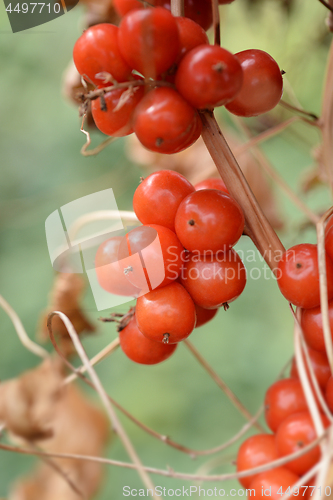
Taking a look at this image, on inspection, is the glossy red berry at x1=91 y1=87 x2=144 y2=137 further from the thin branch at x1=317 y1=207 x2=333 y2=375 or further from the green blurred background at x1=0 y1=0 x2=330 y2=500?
the green blurred background at x1=0 y1=0 x2=330 y2=500

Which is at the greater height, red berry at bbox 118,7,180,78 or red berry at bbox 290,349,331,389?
red berry at bbox 118,7,180,78

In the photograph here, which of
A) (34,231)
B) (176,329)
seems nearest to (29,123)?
(34,231)

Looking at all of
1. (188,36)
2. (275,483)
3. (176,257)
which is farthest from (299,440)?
(188,36)

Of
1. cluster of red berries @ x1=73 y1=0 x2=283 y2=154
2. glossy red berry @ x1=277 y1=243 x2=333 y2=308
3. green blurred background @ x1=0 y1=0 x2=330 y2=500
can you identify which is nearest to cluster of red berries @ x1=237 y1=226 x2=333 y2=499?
glossy red berry @ x1=277 y1=243 x2=333 y2=308

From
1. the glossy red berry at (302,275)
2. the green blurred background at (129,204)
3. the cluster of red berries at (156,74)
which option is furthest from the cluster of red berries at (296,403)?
the green blurred background at (129,204)

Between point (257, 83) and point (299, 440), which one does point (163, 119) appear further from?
point (299, 440)

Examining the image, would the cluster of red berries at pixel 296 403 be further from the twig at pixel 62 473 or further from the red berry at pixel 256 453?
the twig at pixel 62 473

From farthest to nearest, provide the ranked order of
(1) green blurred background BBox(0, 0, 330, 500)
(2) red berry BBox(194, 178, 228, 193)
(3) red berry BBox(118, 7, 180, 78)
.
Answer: (1) green blurred background BBox(0, 0, 330, 500) < (2) red berry BBox(194, 178, 228, 193) < (3) red berry BBox(118, 7, 180, 78)
